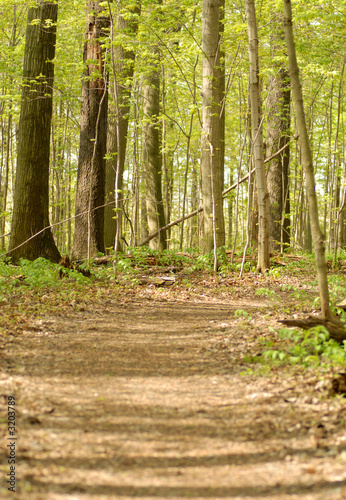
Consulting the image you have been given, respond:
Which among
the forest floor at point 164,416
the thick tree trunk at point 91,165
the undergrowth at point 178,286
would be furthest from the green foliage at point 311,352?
the thick tree trunk at point 91,165

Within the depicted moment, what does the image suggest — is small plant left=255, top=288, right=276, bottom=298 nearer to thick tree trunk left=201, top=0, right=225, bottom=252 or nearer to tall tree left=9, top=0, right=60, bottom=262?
thick tree trunk left=201, top=0, right=225, bottom=252

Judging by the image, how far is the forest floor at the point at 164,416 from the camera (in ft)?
7.06

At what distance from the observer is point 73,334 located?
5.14m

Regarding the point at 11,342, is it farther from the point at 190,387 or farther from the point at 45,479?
the point at 45,479

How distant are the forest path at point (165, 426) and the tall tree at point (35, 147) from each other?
484cm

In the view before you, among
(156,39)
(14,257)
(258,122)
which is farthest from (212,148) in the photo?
(14,257)

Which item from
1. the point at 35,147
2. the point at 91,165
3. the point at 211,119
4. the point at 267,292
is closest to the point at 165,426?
the point at 267,292

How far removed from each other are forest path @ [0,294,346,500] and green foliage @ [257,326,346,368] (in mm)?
168

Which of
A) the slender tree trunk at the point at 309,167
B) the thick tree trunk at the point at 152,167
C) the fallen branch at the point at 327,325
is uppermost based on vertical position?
the thick tree trunk at the point at 152,167

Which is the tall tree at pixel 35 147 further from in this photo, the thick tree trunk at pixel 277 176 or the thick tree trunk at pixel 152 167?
the thick tree trunk at pixel 277 176

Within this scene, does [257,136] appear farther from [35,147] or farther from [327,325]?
[327,325]

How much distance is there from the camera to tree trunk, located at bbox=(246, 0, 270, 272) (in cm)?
814

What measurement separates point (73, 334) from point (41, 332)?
38 cm

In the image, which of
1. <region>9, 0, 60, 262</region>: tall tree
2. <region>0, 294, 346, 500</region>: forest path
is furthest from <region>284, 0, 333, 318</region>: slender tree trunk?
<region>9, 0, 60, 262</region>: tall tree
